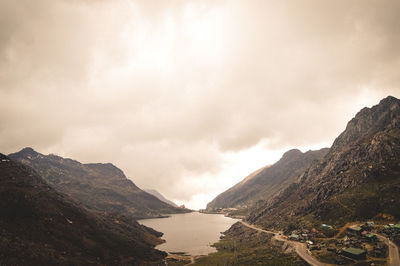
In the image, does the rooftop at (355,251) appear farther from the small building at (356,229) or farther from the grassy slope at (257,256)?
the small building at (356,229)

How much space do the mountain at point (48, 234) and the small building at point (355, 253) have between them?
115 m

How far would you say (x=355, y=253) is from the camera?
291 ft

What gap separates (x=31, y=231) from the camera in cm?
11744

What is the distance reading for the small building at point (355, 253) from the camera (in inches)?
3437

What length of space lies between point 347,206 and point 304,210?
46.3m

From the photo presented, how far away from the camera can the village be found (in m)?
88.1

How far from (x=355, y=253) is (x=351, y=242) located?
17.7m

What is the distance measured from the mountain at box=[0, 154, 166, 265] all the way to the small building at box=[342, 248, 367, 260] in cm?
11502

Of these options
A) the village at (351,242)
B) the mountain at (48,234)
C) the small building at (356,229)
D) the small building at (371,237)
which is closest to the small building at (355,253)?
the village at (351,242)

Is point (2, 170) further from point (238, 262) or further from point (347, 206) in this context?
point (347, 206)

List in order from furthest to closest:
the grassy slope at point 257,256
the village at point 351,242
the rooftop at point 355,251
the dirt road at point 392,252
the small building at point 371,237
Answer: the grassy slope at point 257,256 < the small building at point 371,237 < the rooftop at point 355,251 < the village at point 351,242 < the dirt road at point 392,252

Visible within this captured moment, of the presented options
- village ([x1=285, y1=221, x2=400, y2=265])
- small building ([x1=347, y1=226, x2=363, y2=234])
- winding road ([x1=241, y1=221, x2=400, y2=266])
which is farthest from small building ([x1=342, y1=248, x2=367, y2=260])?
small building ([x1=347, y1=226, x2=363, y2=234])

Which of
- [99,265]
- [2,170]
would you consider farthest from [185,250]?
[2,170]

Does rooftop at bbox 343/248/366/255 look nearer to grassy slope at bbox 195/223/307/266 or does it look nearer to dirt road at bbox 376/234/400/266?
dirt road at bbox 376/234/400/266
